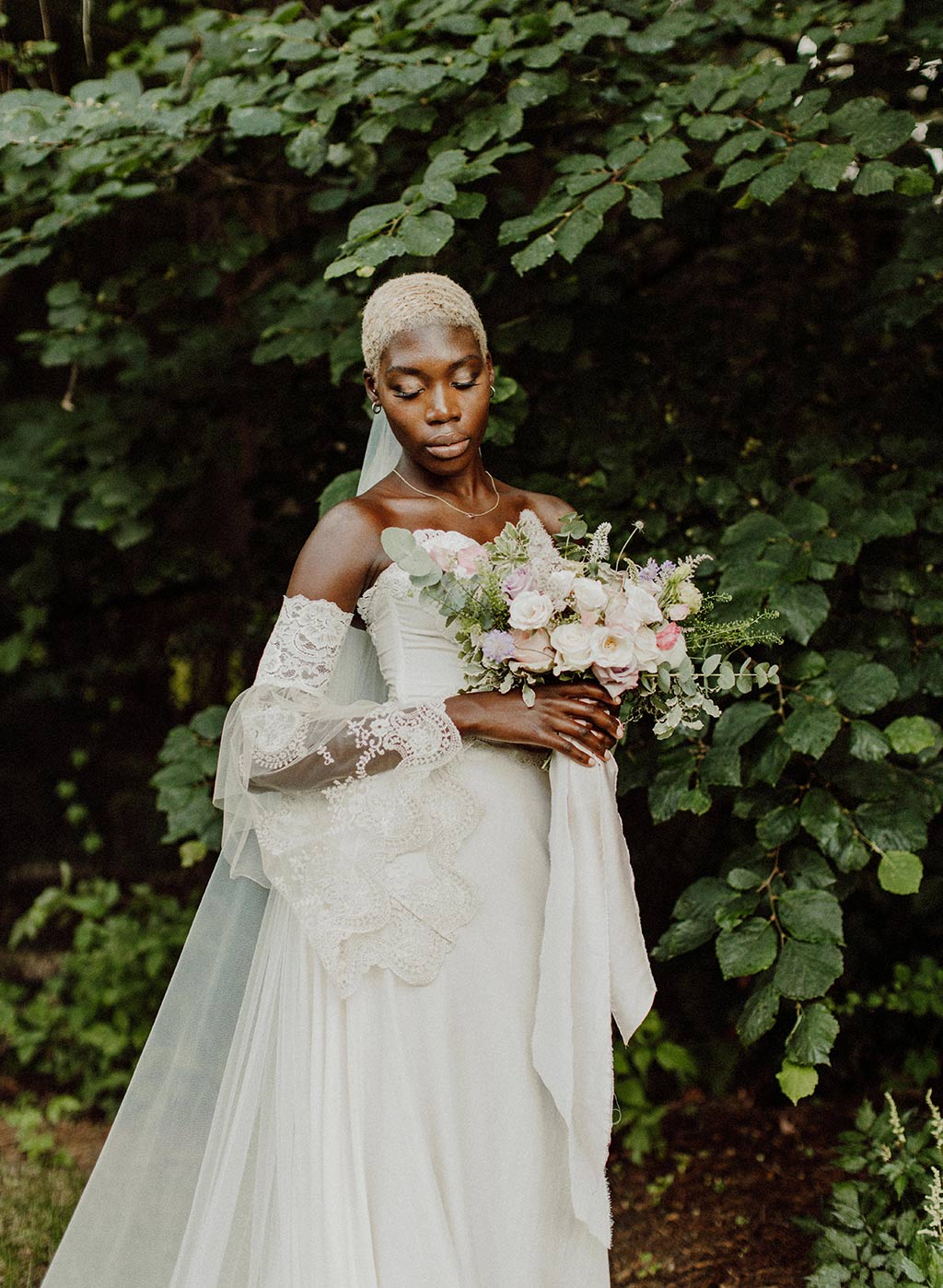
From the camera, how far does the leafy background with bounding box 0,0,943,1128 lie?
2551 millimetres

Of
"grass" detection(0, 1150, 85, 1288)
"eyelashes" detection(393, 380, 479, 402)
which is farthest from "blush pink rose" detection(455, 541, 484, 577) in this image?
"grass" detection(0, 1150, 85, 1288)

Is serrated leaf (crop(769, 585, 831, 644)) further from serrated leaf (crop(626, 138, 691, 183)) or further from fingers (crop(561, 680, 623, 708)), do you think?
serrated leaf (crop(626, 138, 691, 183))

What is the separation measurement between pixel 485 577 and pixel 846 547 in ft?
3.60

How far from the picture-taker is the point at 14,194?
10.4 feet

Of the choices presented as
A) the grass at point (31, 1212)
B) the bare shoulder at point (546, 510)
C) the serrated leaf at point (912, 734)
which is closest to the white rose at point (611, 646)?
the bare shoulder at point (546, 510)

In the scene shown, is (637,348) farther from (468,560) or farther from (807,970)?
(807,970)

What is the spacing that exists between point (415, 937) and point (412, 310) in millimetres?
1116

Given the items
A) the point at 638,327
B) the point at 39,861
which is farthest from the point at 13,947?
the point at 638,327

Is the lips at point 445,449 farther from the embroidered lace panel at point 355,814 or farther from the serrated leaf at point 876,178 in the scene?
the serrated leaf at point 876,178

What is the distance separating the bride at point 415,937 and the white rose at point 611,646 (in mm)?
146

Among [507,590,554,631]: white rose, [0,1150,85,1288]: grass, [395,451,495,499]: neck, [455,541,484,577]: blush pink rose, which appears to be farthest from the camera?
[0,1150,85,1288]: grass

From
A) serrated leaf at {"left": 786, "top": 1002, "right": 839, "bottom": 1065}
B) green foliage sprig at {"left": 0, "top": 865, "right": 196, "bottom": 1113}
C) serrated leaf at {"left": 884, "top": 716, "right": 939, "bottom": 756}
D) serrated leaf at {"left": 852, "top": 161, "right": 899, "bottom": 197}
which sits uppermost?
serrated leaf at {"left": 852, "top": 161, "right": 899, "bottom": 197}

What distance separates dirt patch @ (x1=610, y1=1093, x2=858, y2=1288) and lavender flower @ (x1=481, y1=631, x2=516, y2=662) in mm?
1916

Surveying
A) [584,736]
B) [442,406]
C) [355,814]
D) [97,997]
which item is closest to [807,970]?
Answer: [584,736]
